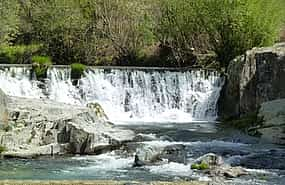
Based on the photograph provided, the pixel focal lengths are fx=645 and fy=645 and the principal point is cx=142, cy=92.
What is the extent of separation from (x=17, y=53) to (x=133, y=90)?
1153 cm

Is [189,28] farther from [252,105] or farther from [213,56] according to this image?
[252,105]

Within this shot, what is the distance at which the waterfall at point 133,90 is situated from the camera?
1178 inches

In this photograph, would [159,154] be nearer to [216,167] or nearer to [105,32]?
[216,167]

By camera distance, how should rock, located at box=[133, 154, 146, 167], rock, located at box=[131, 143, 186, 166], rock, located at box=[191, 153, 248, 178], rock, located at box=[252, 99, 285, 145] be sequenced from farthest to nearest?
rock, located at box=[252, 99, 285, 145] < rock, located at box=[131, 143, 186, 166] < rock, located at box=[133, 154, 146, 167] < rock, located at box=[191, 153, 248, 178]

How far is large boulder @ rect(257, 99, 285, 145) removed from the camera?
2168 cm

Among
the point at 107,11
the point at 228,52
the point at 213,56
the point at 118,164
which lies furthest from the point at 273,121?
the point at 107,11

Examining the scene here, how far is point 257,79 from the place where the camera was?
26797 millimetres

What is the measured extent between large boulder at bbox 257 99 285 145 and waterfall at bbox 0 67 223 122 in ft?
18.9

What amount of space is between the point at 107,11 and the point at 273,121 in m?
19.1

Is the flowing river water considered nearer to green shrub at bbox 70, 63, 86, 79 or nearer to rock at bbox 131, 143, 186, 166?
rock at bbox 131, 143, 186, 166

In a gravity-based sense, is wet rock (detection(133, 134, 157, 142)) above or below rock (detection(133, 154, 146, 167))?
above

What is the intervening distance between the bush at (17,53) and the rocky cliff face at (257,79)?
15504 mm

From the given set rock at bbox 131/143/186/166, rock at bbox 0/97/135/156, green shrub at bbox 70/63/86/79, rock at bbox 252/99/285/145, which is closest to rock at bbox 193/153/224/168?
rock at bbox 131/143/186/166

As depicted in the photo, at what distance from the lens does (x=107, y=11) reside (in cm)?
3969
